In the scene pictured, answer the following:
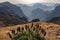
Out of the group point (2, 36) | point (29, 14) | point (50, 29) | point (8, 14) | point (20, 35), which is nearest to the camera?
point (20, 35)

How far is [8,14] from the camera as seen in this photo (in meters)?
50.4

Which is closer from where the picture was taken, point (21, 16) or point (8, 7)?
point (21, 16)

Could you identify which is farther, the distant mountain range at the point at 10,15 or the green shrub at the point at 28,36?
the distant mountain range at the point at 10,15

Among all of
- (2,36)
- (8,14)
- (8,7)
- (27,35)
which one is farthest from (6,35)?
(8,7)

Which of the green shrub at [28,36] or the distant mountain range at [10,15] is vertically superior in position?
the green shrub at [28,36]

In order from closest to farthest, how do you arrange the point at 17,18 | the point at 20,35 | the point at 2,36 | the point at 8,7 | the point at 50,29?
the point at 20,35 → the point at 2,36 → the point at 50,29 → the point at 17,18 → the point at 8,7

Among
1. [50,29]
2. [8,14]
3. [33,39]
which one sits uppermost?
[33,39]

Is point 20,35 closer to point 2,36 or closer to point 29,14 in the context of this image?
point 2,36

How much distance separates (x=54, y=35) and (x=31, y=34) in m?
3.77

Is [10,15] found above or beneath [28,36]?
beneath

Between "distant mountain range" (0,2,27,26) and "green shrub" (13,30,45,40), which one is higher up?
"green shrub" (13,30,45,40)

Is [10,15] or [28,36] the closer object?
[28,36]

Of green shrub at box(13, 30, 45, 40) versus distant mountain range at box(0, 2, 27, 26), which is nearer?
green shrub at box(13, 30, 45, 40)

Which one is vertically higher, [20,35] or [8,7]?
[20,35]
